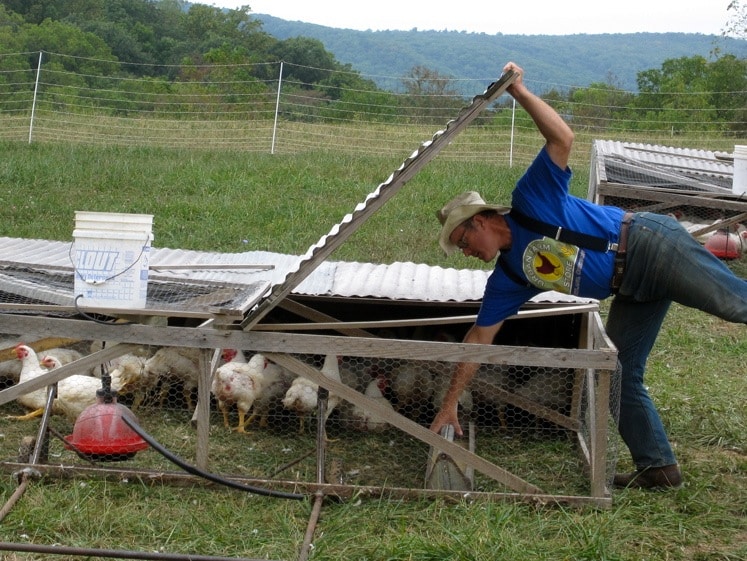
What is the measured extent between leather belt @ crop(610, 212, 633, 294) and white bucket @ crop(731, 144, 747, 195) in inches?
113

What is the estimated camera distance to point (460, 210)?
13.0ft

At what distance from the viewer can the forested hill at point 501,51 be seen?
8531 centimetres

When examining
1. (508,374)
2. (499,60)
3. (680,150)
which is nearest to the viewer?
(508,374)

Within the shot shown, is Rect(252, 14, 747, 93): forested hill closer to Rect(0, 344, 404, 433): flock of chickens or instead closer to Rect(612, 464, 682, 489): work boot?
Rect(0, 344, 404, 433): flock of chickens

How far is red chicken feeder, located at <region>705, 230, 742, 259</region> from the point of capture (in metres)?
9.59

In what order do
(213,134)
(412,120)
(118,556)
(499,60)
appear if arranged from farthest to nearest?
(499,60) → (412,120) → (213,134) → (118,556)

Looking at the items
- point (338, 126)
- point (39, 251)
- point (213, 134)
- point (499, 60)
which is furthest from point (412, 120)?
point (499, 60)

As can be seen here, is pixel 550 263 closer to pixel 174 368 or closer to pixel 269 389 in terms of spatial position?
pixel 269 389

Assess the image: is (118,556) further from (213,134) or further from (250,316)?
(213,134)

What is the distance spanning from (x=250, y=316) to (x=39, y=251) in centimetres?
286

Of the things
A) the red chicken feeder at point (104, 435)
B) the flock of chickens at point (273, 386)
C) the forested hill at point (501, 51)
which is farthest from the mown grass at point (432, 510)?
the forested hill at point (501, 51)

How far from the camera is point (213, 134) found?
1642cm

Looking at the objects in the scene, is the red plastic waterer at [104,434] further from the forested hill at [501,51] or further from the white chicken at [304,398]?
the forested hill at [501,51]

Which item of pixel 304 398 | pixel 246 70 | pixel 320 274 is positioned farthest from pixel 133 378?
pixel 246 70
